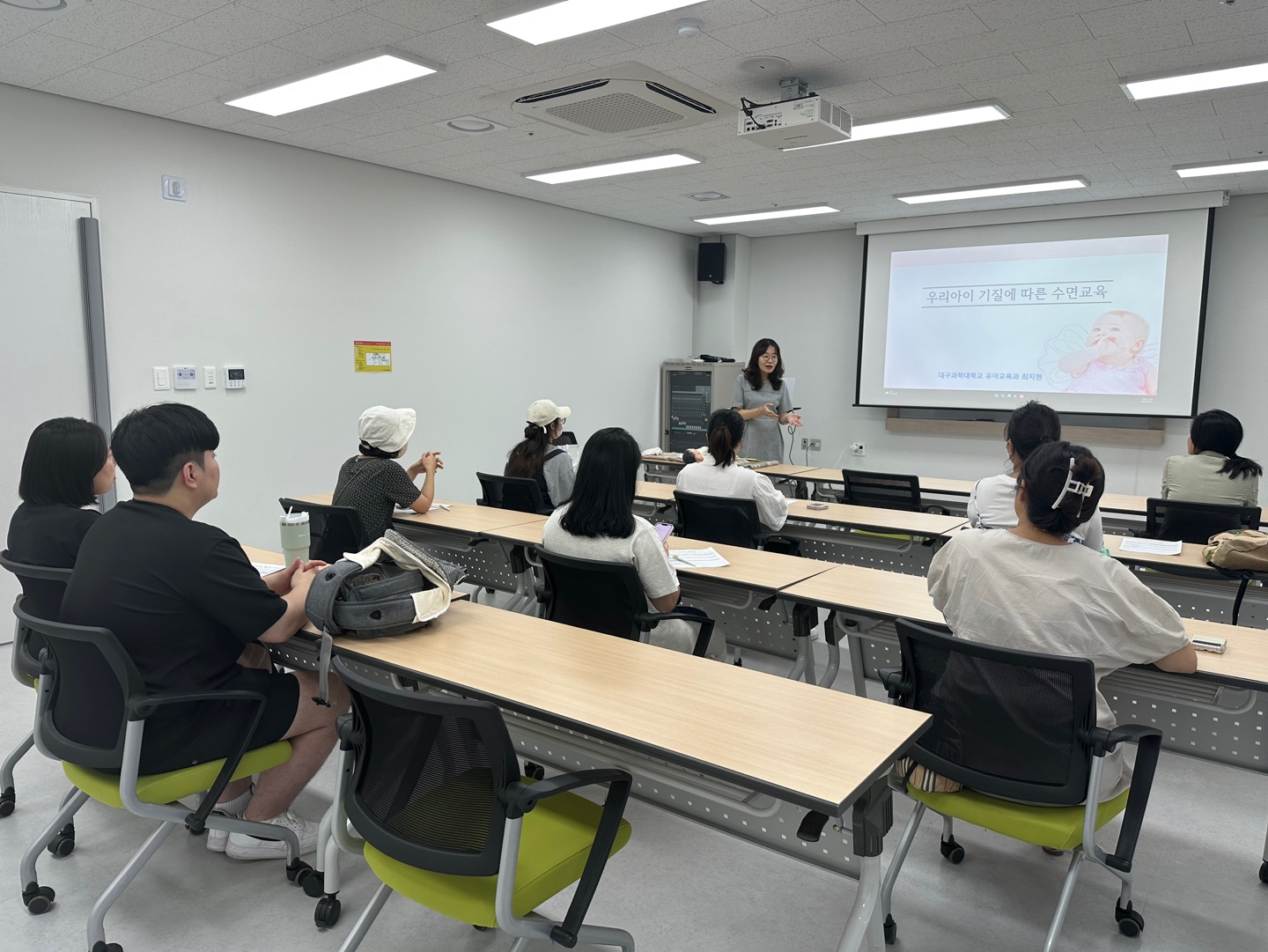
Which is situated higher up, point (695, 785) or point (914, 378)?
point (914, 378)

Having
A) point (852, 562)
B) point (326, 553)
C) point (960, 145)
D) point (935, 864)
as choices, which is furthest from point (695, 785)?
point (960, 145)

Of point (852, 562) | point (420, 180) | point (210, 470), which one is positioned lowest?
point (852, 562)

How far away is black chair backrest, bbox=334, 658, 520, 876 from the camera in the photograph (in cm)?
146

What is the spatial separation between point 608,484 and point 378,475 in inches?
59.0

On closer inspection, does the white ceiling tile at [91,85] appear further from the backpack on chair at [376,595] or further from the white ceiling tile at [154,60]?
the backpack on chair at [376,595]

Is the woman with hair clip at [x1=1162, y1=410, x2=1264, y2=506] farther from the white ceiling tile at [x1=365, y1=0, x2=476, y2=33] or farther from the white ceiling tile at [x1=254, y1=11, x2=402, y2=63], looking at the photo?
the white ceiling tile at [x1=254, y1=11, x2=402, y2=63]

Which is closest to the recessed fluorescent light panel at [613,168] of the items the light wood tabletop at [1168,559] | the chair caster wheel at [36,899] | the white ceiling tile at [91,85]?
the white ceiling tile at [91,85]

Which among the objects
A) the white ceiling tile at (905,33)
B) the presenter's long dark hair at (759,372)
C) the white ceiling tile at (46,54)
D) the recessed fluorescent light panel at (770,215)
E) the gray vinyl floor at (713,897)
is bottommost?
the gray vinyl floor at (713,897)

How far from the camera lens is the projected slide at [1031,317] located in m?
7.13

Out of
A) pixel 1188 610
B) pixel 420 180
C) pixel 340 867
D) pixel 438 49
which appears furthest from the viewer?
pixel 420 180

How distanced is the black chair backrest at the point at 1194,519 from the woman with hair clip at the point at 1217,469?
19 centimetres

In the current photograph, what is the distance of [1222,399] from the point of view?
7062 mm

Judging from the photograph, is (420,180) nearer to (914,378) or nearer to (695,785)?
(914,378)

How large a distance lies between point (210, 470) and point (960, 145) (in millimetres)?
4953
